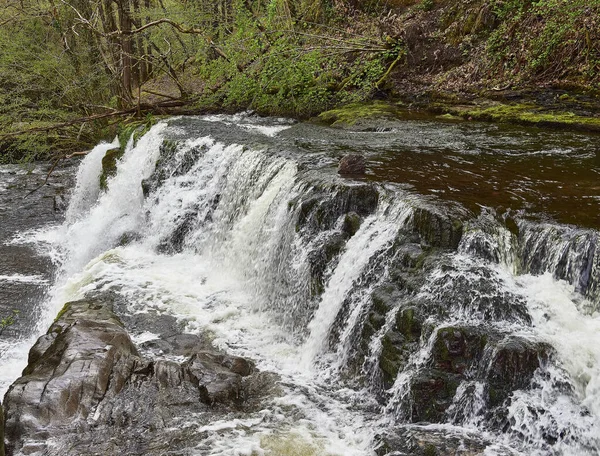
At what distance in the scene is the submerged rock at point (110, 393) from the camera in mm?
4461

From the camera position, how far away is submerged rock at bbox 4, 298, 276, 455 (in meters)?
4.46

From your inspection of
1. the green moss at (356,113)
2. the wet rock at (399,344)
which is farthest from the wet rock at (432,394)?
the green moss at (356,113)

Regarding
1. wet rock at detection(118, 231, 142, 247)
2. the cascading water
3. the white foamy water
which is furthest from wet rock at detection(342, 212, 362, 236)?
the white foamy water

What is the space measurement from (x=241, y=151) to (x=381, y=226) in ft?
13.3

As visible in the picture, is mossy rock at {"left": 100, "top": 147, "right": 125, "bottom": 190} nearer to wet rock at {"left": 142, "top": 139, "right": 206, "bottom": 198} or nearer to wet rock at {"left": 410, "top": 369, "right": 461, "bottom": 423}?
wet rock at {"left": 142, "top": 139, "right": 206, "bottom": 198}

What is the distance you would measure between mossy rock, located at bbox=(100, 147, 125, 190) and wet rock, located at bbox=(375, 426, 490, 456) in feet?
32.4

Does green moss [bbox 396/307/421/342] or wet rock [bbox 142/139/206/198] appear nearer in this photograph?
green moss [bbox 396/307/421/342]

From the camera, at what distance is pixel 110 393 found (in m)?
4.99

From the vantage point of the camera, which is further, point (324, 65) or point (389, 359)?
point (324, 65)

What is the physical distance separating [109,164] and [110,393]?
8.93 m

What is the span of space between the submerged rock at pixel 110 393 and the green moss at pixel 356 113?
711 cm

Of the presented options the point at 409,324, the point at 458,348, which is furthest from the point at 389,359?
the point at 458,348

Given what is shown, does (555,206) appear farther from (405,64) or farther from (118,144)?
(118,144)

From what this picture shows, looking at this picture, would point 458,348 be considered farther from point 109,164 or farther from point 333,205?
point 109,164
